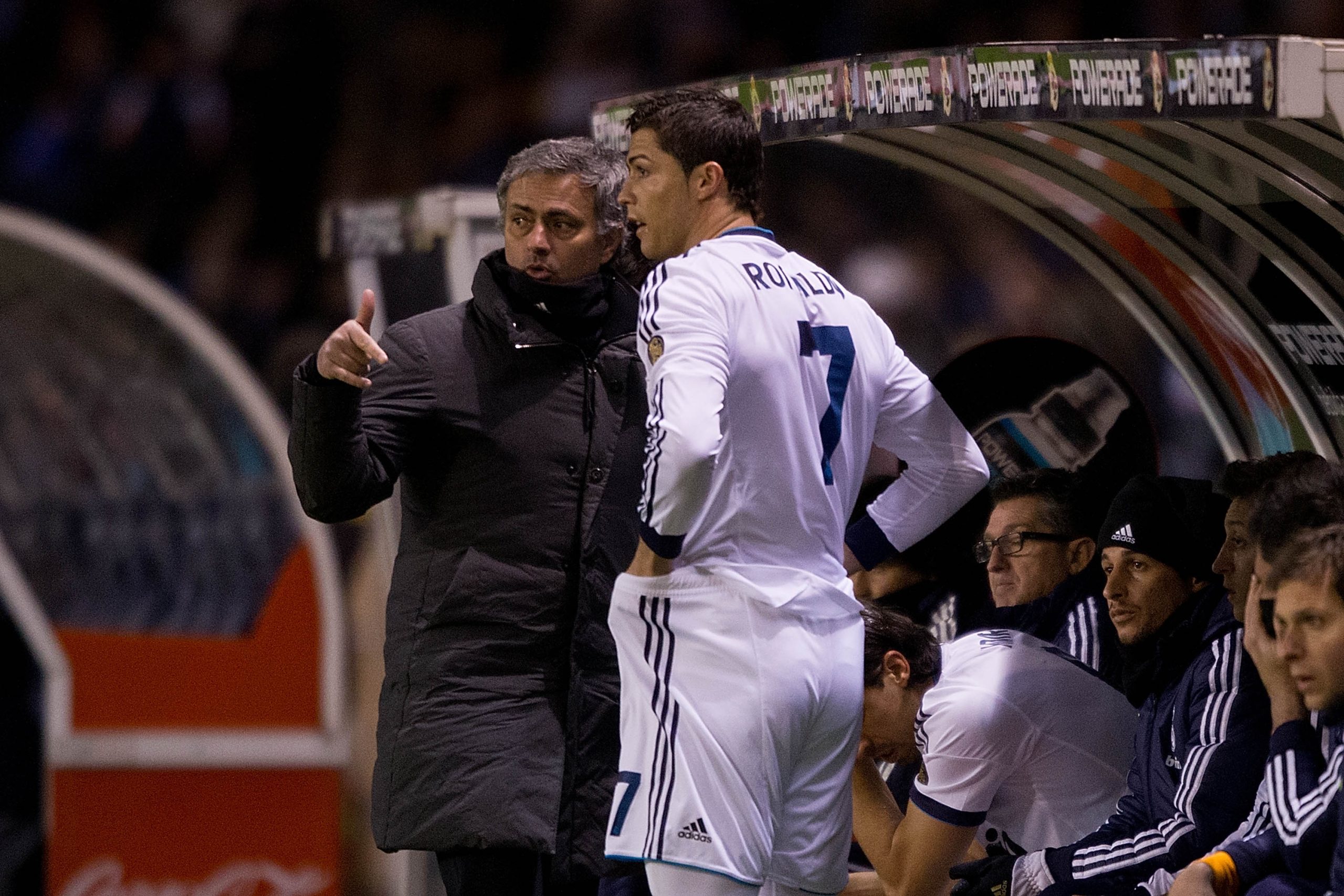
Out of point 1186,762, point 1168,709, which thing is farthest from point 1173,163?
point 1186,762

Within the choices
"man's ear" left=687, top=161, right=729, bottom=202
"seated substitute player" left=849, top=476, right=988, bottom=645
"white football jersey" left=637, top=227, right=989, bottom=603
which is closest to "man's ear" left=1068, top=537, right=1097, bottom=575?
"seated substitute player" left=849, top=476, right=988, bottom=645

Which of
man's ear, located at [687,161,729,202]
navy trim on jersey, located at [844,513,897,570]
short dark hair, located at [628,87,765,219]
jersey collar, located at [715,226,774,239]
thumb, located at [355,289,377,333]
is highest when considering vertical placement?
short dark hair, located at [628,87,765,219]

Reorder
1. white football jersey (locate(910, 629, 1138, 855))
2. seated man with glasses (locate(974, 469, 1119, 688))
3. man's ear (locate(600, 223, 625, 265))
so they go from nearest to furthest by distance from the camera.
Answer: man's ear (locate(600, 223, 625, 265)) → white football jersey (locate(910, 629, 1138, 855)) → seated man with glasses (locate(974, 469, 1119, 688))

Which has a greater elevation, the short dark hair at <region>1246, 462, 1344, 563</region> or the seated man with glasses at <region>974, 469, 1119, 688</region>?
the short dark hair at <region>1246, 462, 1344, 563</region>

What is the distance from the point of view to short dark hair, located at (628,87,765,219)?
2561 mm

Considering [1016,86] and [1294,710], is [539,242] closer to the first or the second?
[1016,86]

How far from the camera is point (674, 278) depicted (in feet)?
7.94

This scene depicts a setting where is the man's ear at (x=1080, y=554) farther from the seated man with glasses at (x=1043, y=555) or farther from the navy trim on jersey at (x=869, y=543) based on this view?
the navy trim on jersey at (x=869, y=543)

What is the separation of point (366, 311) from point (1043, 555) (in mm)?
1623

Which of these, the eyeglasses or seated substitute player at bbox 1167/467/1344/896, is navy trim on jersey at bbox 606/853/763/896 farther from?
the eyeglasses

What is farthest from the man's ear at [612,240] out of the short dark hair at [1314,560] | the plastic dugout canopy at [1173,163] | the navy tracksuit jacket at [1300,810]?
the navy tracksuit jacket at [1300,810]

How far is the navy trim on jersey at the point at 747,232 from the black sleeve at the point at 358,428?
0.56 metres

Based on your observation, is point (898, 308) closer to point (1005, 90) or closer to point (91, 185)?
point (91, 185)

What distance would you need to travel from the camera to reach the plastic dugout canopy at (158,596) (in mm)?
5559
